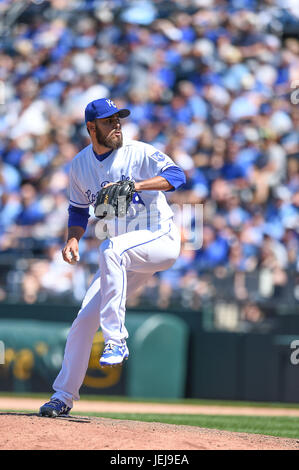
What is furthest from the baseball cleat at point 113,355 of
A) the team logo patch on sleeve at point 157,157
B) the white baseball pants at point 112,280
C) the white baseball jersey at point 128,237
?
the team logo patch on sleeve at point 157,157

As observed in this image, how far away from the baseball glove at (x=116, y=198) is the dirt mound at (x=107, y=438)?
4.04 ft

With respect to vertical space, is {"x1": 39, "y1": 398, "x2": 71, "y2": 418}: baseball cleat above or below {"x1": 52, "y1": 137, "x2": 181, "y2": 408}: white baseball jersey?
below

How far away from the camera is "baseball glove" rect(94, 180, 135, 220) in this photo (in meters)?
4.87

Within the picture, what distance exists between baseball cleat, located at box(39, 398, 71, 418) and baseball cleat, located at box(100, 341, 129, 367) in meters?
0.68

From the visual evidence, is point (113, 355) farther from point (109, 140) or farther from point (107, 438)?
point (109, 140)

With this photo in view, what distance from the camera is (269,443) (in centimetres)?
465

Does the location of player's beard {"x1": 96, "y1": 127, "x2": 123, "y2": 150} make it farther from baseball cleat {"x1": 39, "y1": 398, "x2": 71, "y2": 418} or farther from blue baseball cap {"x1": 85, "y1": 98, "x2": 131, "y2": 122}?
baseball cleat {"x1": 39, "y1": 398, "x2": 71, "y2": 418}

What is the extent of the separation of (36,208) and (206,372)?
335 cm

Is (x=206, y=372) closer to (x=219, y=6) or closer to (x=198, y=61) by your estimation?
(x=198, y=61)

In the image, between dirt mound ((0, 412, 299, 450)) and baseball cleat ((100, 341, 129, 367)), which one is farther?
baseball cleat ((100, 341, 129, 367))

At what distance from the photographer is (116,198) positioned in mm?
4855

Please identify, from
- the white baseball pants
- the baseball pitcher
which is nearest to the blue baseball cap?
the baseball pitcher

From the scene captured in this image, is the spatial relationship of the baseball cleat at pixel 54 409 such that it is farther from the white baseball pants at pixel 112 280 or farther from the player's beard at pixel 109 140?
the player's beard at pixel 109 140
